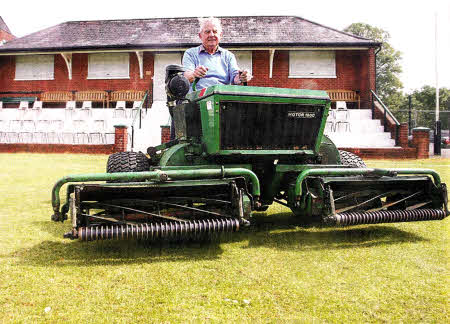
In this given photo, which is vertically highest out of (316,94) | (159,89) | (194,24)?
(194,24)

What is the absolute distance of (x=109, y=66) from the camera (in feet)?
77.8

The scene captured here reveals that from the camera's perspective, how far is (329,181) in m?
3.85

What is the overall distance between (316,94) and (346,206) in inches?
45.9

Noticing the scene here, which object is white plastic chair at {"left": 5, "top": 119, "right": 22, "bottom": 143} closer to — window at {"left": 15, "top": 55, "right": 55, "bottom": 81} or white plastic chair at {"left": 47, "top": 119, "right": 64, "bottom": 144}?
white plastic chair at {"left": 47, "top": 119, "right": 64, "bottom": 144}

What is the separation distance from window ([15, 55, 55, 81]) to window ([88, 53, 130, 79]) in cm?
243

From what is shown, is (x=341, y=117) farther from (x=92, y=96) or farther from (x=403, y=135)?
(x=92, y=96)

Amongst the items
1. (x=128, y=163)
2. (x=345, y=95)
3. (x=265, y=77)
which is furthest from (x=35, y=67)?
(x=128, y=163)

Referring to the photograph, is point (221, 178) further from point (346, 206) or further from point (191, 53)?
point (191, 53)

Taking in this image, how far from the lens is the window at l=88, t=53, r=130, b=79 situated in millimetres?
23531

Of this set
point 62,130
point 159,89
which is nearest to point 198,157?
point 62,130

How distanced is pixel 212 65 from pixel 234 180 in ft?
5.49

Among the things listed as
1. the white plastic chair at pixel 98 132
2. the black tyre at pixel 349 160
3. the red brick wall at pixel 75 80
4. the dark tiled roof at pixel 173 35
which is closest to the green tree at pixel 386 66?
the dark tiled roof at pixel 173 35

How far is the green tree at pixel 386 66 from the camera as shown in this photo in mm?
53156

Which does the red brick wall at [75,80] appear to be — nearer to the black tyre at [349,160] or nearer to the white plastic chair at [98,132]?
the white plastic chair at [98,132]
